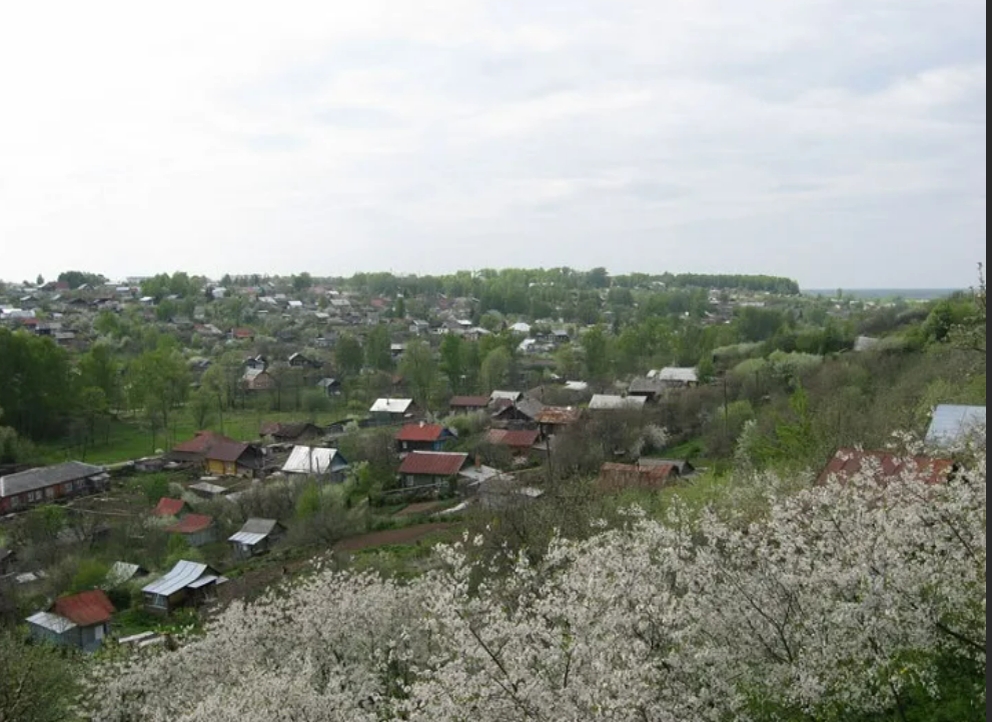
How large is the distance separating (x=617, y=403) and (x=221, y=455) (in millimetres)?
22176

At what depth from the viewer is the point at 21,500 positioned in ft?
112

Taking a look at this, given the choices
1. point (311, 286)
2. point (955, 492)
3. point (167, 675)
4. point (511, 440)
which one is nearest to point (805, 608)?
point (955, 492)

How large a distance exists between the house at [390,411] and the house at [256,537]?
19371 mm

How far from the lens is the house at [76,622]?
21.5 m

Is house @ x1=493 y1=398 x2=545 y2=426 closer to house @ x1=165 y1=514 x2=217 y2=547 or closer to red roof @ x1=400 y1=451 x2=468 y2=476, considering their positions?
red roof @ x1=400 y1=451 x2=468 y2=476

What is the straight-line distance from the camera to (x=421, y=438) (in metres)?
41.1

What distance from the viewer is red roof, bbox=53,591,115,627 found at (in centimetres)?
2181

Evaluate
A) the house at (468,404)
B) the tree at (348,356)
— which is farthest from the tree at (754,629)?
the tree at (348,356)

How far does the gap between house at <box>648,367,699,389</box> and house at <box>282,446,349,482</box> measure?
955 inches

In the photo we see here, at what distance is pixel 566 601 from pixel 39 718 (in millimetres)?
9837

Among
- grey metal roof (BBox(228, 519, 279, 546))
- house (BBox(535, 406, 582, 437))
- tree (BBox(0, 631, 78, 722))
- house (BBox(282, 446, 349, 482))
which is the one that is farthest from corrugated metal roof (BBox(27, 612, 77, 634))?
house (BBox(535, 406, 582, 437))

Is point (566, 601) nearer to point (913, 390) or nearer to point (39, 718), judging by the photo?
point (39, 718)

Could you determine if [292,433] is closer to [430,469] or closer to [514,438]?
[430,469]

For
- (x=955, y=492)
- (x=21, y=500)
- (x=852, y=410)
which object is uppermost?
(x=955, y=492)
